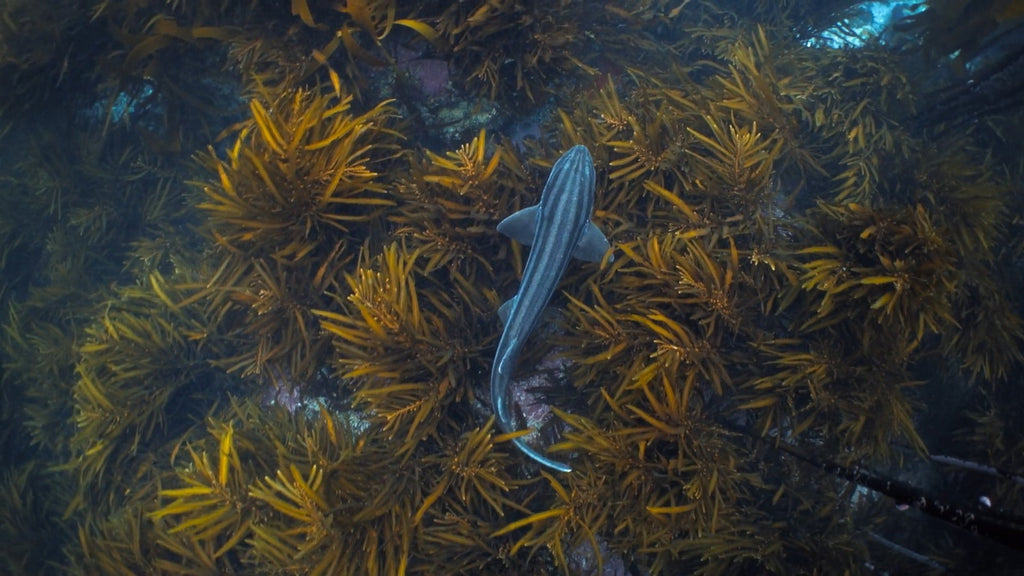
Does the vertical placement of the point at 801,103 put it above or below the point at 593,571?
above

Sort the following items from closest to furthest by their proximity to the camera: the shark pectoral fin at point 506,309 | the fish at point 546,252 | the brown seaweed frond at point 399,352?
the fish at point 546,252
the shark pectoral fin at point 506,309
the brown seaweed frond at point 399,352

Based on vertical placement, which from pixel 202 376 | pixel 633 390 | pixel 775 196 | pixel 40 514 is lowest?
pixel 40 514

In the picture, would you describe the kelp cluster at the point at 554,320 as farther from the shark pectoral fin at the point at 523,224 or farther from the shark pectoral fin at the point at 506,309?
the shark pectoral fin at the point at 506,309

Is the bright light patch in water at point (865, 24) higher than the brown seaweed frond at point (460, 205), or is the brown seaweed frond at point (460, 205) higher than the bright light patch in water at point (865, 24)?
the bright light patch in water at point (865, 24)

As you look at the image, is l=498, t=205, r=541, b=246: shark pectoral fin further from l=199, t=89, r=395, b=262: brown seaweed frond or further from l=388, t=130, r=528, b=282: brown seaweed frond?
l=199, t=89, r=395, b=262: brown seaweed frond

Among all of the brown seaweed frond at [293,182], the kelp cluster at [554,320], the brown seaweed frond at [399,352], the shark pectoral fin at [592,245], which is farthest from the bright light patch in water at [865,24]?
the brown seaweed frond at [399,352]

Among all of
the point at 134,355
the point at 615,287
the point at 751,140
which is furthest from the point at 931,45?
the point at 134,355

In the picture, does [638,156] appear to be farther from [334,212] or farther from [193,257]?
[193,257]
